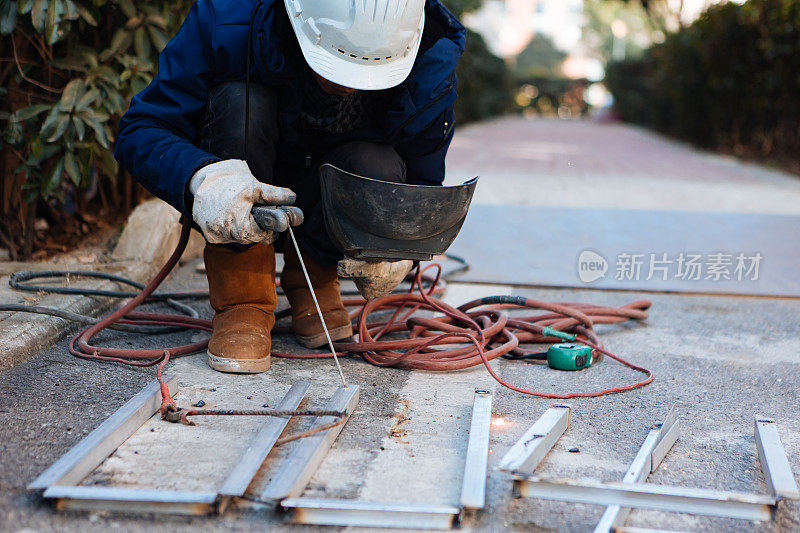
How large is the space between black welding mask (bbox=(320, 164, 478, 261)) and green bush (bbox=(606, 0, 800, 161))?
7.61 meters

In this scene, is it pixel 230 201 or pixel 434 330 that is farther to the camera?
pixel 434 330

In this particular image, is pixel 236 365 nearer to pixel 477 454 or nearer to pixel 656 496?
pixel 477 454

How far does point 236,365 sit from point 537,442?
95cm

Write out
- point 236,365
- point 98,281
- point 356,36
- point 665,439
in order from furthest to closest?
point 98,281, point 236,365, point 356,36, point 665,439

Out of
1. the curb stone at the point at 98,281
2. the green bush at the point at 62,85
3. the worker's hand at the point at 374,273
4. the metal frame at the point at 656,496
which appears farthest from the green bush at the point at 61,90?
the metal frame at the point at 656,496

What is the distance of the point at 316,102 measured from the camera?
246 centimetres

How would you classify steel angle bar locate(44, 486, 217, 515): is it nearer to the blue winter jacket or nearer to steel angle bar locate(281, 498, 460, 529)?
steel angle bar locate(281, 498, 460, 529)

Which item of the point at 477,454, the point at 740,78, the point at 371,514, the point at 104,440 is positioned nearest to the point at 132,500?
the point at 104,440

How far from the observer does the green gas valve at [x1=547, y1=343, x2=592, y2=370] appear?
2494 millimetres

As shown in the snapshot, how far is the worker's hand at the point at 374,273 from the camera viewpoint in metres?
2.40

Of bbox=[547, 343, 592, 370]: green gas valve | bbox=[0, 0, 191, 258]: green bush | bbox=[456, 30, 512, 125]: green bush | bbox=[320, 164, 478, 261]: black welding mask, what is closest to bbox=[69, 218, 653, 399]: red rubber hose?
bbox=[547, 343, 592, 370]: green gas valve

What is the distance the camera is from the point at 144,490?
1.53 metres

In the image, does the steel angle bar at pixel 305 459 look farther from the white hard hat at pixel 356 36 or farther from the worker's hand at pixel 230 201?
the white hard hat at pixel 356 36

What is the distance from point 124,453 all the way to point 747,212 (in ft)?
15.8
